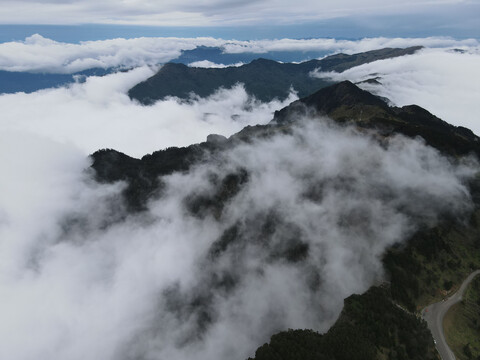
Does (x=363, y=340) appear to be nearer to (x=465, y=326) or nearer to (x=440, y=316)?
(x=440, y=316)

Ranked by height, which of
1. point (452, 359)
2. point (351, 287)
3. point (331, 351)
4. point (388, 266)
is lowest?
point (351, 287)

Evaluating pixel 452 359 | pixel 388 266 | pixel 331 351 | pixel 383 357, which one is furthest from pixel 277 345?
pixel 388 266

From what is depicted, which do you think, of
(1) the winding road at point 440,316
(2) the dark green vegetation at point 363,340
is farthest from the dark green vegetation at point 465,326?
(2) the dark green vegetation at point 363,340

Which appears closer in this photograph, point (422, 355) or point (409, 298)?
point (422, 355)

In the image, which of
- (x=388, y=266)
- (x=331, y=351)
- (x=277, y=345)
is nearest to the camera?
(x=331, y=351)

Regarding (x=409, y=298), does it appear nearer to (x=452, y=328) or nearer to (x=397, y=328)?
(x=452, y=328)

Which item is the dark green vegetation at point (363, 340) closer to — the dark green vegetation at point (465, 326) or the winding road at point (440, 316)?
the winding road at point (440, 316)

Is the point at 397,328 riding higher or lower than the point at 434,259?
higher

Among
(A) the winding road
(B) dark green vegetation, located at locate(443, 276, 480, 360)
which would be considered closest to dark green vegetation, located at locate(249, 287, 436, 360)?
(A) the winding road
